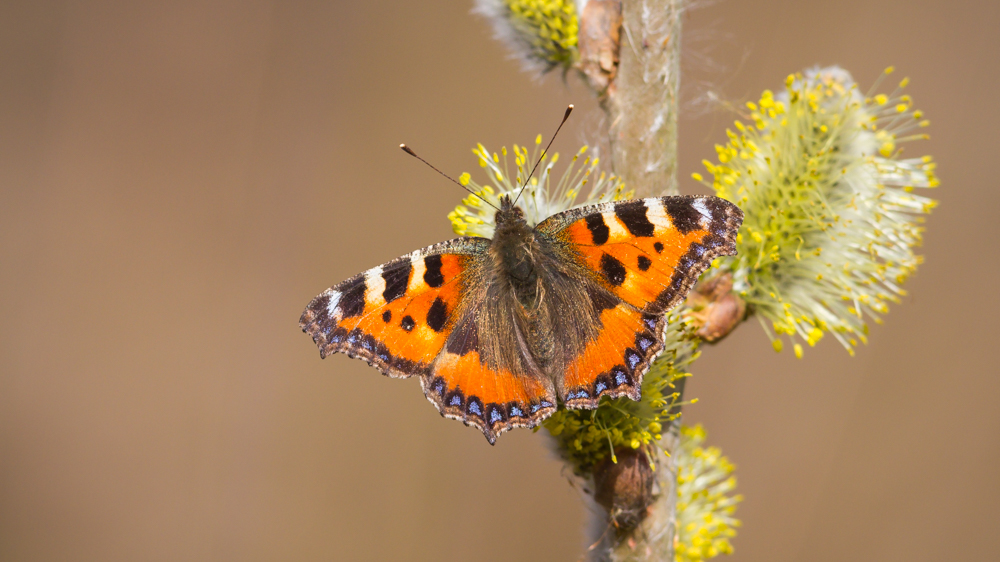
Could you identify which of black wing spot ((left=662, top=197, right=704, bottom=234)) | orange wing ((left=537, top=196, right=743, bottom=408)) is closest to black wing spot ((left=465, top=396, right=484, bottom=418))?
orange wing ((left=537, top=196, right=743, bottom=408))

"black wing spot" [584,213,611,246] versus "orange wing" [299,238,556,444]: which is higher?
"black wing spot" [584,213,611,246]

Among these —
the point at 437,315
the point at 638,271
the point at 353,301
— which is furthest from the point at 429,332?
the point at 638,271

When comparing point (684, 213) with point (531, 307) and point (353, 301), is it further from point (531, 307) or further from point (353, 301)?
point (353, 301)

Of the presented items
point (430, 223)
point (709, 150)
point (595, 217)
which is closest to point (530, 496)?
point (430, 223)

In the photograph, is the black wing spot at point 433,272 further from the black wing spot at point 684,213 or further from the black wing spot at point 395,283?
the black wing spot at point 684,213

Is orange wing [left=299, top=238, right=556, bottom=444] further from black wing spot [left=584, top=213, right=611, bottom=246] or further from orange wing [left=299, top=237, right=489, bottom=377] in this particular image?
black wing spot [left=584, top=213, right=611, bottom=246]
